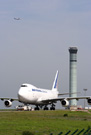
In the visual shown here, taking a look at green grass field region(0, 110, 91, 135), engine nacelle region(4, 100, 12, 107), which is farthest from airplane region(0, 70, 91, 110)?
green grass field region(0, 110, 91, 135)

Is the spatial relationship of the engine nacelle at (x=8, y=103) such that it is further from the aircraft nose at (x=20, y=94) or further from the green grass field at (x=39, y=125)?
the green grass field at (x=39, y=125)

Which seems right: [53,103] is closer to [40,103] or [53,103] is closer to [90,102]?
[40,103]

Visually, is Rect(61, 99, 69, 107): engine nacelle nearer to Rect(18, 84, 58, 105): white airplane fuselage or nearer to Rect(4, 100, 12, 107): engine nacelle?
Rect(18, 84, 58, 105): white airplane fuselage

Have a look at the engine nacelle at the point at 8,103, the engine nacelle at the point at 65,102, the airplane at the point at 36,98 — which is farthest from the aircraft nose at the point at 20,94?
the engine nacelle at the point at 65,102

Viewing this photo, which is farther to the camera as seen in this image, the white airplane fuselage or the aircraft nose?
the white airplane fuselage

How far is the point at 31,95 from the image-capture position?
263 feet

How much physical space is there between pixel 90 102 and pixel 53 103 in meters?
12.3

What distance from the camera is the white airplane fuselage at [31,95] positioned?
78.0 meters

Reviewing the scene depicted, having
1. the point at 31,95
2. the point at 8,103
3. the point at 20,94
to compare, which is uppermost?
the point at 31,95

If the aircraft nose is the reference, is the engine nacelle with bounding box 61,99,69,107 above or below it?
below

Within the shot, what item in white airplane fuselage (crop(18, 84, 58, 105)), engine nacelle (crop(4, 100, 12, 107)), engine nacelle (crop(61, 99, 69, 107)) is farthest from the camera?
engine nacelle (crop(61, 99, 69, 107))

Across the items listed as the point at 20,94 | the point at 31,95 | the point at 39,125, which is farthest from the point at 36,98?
the point at 39,125

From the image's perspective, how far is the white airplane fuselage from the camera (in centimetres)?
7799

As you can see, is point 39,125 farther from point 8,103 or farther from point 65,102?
point 65,102
